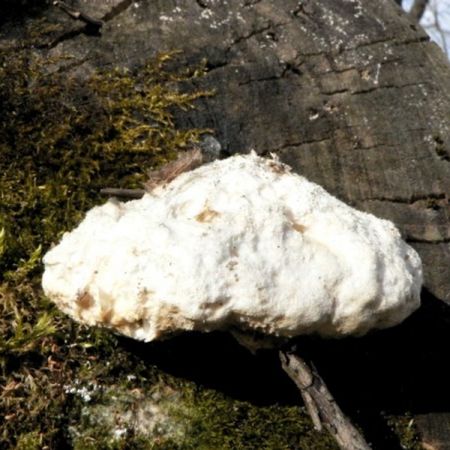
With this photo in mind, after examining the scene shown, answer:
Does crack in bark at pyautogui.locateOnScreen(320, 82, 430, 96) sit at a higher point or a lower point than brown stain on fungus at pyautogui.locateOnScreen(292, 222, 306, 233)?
lower

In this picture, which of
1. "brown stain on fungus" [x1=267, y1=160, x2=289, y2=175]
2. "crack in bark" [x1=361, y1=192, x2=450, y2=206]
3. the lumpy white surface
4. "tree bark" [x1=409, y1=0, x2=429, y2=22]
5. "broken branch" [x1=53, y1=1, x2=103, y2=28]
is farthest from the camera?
"tree bark" [x1=409, y1=0, x2=429, y2=22]

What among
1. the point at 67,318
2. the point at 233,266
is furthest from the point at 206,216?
the point at 67,318

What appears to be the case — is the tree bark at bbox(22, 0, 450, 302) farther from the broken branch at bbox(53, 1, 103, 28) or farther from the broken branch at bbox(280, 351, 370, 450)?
the broken branch at bbox(280, 351, 370, 450)

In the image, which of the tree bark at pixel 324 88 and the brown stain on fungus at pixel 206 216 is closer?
the brown stain on fungus at pixel 206 216

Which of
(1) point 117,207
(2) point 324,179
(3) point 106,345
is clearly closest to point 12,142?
(1) point 117,207

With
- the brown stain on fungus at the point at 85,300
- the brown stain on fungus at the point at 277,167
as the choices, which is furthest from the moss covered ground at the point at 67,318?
the brown stain on fungus at the point at 277,167

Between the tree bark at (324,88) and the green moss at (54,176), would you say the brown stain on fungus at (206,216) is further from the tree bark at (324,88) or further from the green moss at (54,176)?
the tree bark at (324,88)

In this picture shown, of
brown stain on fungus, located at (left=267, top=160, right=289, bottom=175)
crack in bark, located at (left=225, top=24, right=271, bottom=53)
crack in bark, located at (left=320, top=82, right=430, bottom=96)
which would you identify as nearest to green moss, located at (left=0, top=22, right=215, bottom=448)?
crack in bark, located at (left=225, top=24, right=271, bottom=53)

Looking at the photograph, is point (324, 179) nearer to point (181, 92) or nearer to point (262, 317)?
point (181, 92)
